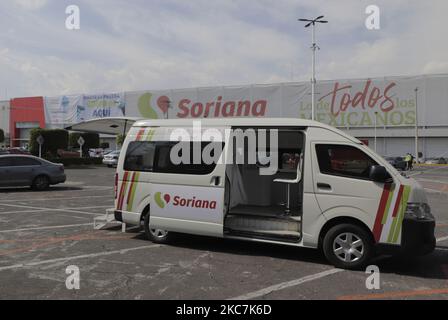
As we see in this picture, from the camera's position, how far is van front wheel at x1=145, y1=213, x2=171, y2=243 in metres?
7.21

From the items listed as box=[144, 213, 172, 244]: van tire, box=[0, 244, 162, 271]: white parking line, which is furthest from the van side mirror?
box=[0, 244, 162, 271]: white parking line

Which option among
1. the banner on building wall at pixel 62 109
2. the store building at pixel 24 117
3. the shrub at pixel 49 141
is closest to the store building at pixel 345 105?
the banner on building wall at pixel 62 109

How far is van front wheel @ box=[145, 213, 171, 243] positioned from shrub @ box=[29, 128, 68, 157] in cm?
2933

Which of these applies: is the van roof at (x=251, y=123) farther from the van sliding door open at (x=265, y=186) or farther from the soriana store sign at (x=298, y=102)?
the soriana store sign at (x=298, y=102)

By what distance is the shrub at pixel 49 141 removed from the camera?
33.3 m

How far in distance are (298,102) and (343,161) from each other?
55.2 meters

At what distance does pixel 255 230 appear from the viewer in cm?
653

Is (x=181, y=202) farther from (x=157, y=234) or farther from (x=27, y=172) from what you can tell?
(x=27, y=172)

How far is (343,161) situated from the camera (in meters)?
5.92

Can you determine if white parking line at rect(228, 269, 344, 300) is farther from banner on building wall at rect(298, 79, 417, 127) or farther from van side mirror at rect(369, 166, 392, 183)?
banner on building wall at rect(298, 79, 417, 127)

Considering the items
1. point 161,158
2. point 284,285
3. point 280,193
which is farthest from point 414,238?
point 161,158

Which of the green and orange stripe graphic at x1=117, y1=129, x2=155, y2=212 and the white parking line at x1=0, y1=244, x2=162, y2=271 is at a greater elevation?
the green and orange stripe graphic at x1=117, y1=129, x2=155, y2=212

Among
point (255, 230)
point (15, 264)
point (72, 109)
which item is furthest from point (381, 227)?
point (72, 109)
